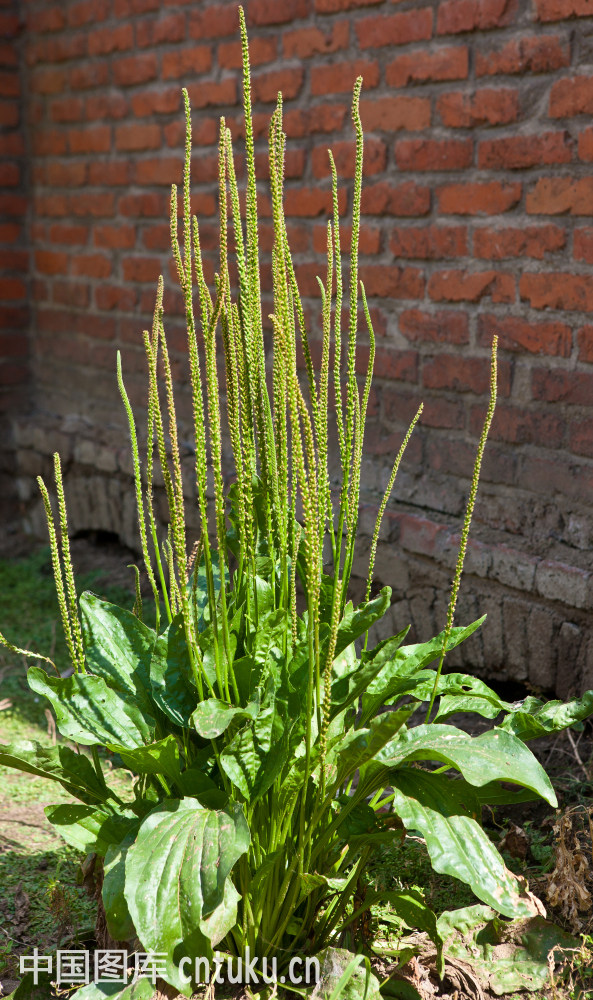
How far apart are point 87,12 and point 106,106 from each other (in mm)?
366

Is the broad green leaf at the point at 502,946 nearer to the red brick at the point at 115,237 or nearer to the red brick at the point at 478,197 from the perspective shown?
the red brick at the point at 478,197

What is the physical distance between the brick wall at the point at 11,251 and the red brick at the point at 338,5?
5.97 feet

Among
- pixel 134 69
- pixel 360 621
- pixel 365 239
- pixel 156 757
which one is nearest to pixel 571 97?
pixel 365 239

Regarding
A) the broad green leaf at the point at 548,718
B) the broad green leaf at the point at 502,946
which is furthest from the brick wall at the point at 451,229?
the broad green leaf at the point at 502,946

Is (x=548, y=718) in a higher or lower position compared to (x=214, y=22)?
lower

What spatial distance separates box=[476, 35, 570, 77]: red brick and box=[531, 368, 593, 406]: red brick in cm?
67

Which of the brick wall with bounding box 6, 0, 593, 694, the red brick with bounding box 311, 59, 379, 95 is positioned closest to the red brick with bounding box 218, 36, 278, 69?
the brick wall with bounding box 6, 0, 593, 694

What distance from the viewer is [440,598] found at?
2.58 meters

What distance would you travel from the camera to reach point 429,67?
8.12 feet

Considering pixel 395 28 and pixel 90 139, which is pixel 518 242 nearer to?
pixel 395 28

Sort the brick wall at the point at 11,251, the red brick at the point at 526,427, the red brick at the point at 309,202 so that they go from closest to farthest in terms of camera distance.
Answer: the red brick at the point at 526,427, the red brick at the point at 309,202, the brick wall at the point at 11,251

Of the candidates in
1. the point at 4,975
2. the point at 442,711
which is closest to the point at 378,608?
the point at 442,711

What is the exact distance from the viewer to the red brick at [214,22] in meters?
3.07

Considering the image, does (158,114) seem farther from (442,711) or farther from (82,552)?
(442,711)
